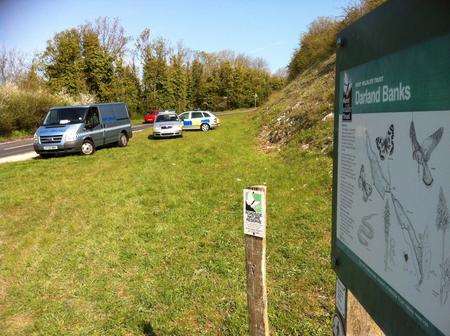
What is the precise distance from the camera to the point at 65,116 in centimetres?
1728

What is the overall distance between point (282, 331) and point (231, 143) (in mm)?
14003

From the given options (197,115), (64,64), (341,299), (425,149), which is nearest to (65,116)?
(197,115)

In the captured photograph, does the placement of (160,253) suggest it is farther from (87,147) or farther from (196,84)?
(196,84)

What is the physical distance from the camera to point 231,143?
59.4 ft

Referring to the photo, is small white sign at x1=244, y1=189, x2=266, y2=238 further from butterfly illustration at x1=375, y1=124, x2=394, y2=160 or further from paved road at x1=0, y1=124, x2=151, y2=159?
paved road at x1=0, y1=124, x2=151, y2=159

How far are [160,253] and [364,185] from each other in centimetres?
496

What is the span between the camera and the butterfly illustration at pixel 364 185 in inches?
79.2

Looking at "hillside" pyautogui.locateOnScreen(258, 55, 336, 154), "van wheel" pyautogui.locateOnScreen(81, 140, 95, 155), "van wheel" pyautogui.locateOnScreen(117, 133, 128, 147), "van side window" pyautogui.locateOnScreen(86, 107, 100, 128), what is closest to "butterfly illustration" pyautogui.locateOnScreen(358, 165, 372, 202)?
"hillside" pyautogui.locateOnScreen(258, 55, 336, 154)

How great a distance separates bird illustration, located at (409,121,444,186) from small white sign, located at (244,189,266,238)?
1.38 m

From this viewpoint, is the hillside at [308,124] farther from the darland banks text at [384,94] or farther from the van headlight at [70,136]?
the darland banks text at [384,94]

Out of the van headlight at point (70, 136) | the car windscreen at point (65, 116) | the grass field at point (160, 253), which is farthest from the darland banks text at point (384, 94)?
the car windscreen at point (65, 116)

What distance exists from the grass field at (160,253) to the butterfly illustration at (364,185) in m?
2.68

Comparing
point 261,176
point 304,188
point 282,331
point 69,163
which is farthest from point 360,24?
point 69,163

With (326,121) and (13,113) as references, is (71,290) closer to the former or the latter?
(326,121)
